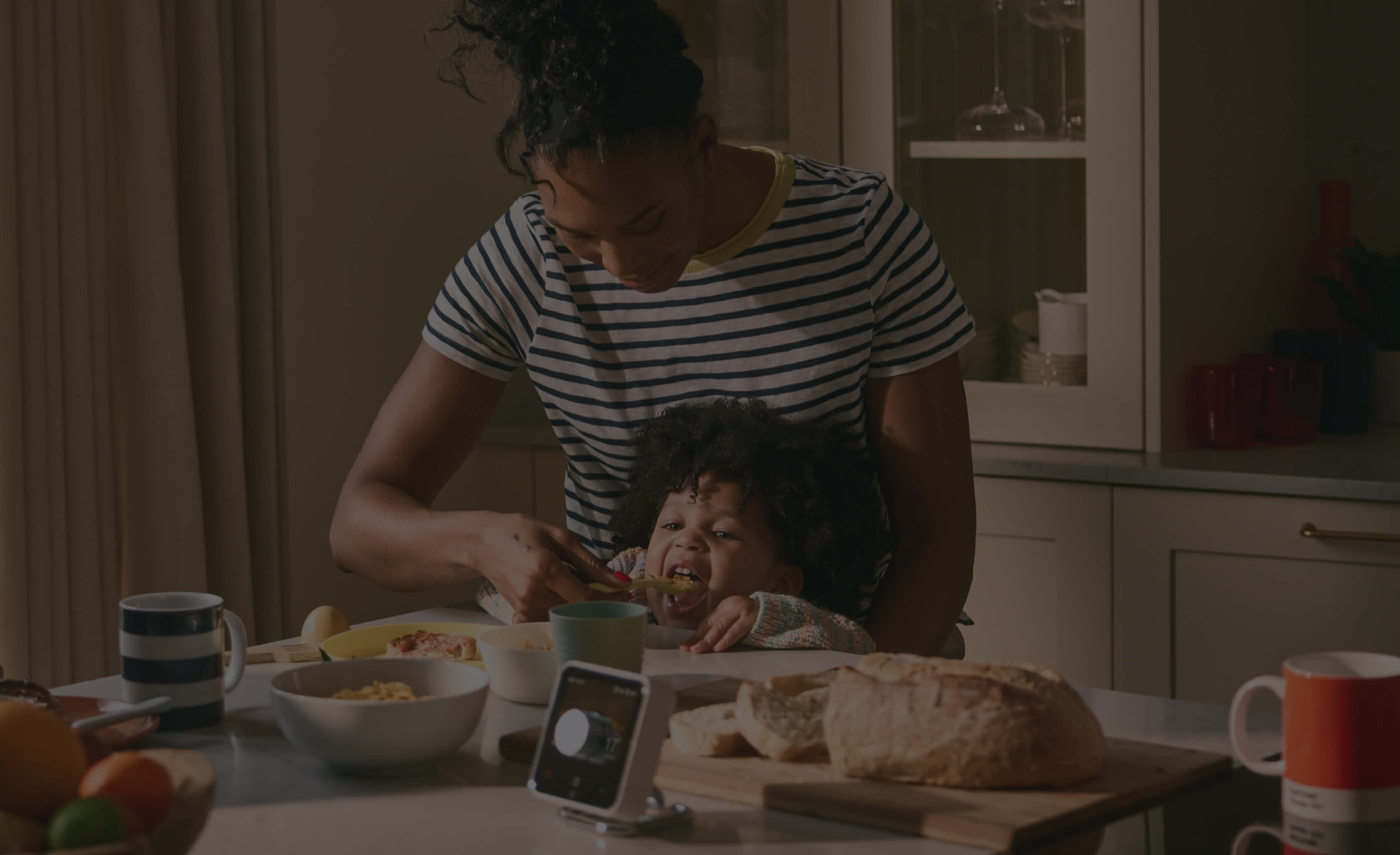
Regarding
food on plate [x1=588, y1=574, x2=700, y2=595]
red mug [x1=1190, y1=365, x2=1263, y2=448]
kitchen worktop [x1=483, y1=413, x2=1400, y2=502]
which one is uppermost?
red mug [x1=1190, y1=365, x2=1263, y2=448]

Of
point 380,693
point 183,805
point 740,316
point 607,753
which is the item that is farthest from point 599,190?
point 183,805

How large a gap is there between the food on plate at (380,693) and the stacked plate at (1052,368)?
5.43 feet

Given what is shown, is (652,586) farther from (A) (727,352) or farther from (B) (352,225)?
(B) (352,225)

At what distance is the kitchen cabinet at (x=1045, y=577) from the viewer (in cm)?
237

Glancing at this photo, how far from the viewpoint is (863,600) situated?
5.87 ft

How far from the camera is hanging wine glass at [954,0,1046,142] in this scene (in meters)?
2.58

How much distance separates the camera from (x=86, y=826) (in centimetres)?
69

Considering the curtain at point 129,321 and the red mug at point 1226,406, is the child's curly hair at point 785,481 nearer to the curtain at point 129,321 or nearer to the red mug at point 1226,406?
the red mug at point 1226,406

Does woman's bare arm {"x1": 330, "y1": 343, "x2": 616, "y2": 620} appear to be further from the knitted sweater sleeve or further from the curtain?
the curtain

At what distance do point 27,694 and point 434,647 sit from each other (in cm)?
37

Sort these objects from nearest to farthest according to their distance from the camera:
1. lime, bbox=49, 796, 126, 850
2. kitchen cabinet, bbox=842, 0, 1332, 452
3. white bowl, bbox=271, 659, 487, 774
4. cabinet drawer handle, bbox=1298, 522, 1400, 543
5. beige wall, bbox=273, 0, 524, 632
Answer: lime, bbox=49, 796, 126, 850 < white bowl, bbox=271, 659, 487, 774 < cabinet drawer handle, bbox=1298, 522, 1400, 543 < kitchen cabinet, bbox=842, 0, 1332, 452 < beige wall, bbox=273, 0, 524, 632

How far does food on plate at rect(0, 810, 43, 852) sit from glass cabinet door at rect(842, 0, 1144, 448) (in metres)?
2.00

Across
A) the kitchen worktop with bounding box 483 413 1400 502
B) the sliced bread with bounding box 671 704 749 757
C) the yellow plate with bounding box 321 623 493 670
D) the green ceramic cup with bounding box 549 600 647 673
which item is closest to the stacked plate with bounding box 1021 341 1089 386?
the kitchen worktop with bounding box 483 413 1400 502

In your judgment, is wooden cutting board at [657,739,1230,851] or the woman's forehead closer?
wooden cutting board at [657,739,1230,851]
